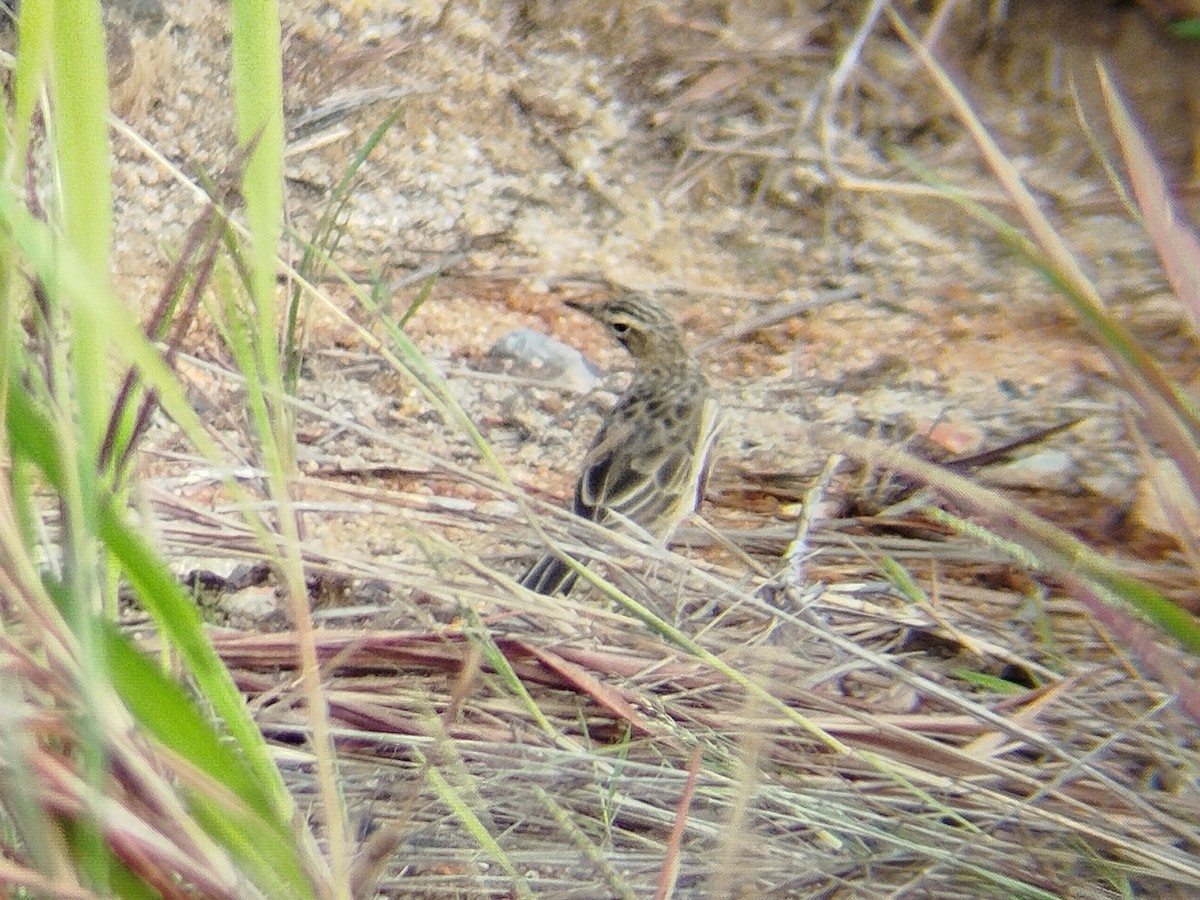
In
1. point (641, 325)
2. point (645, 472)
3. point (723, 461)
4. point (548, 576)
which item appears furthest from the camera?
point (641, 325)

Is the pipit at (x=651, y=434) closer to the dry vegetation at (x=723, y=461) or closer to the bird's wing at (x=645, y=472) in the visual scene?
the bird's wing at (x=645, y=472)

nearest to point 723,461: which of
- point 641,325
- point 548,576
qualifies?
point 641,325

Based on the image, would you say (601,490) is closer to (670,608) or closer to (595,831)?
(670,608)

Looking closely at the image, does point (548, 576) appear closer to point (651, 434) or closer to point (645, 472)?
point (645, 472)

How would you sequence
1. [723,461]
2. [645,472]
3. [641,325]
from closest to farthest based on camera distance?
[645,472] < [723,461] < [641,325]

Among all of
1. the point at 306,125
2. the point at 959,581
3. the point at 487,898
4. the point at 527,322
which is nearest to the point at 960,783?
the point at 487,898

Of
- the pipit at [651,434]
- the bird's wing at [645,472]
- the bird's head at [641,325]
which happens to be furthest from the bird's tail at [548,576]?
the bird's head at [641,325]
